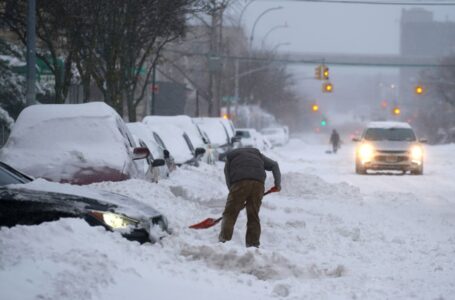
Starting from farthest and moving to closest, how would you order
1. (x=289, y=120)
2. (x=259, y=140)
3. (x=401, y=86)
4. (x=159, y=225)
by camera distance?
(x=401, y=86)
(x=289, y=120)
(x=259, y=140)
(x=159, y=225)

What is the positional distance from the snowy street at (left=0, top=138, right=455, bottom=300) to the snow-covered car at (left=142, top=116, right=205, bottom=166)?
597 cm

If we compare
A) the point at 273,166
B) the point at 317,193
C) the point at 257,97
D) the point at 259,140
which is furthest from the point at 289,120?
the point at 273,166

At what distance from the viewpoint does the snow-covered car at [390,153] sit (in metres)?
29.6

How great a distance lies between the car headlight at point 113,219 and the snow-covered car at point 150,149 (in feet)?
20.8

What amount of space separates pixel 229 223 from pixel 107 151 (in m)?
2.85

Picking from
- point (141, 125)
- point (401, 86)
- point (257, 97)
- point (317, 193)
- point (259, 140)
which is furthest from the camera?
point (401, 86)

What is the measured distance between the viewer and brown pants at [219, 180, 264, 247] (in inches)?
444

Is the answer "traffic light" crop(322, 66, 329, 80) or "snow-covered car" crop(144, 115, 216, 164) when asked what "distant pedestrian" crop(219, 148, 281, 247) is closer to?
"snow-covered car" crop(144, 115, 216, 164)

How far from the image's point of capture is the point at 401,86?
187250 mm

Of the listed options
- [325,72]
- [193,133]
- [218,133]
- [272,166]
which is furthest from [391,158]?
[325,72]

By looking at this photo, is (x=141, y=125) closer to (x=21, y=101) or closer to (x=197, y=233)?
(x=197, y=233)

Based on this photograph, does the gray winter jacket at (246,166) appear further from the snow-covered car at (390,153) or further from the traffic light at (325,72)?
the traffic light at (325,72)

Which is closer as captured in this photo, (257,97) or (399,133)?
(399,133)

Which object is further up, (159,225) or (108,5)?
(108,5)
